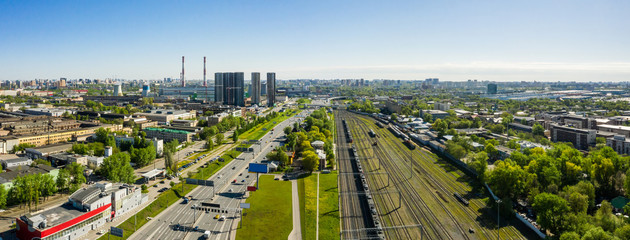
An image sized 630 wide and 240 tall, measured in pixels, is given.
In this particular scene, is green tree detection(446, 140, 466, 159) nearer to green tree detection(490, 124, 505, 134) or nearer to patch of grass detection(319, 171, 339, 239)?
patch of grass detection(319, 171, 339, 239)

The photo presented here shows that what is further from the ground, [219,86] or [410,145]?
[219,86]

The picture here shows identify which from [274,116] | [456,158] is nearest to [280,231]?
[456,158]

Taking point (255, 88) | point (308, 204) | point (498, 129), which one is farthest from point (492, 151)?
point (255, 88)

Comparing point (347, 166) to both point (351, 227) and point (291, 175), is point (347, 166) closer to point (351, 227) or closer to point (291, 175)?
point (291, 175)

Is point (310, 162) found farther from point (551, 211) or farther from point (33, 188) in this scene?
point (33, 188)

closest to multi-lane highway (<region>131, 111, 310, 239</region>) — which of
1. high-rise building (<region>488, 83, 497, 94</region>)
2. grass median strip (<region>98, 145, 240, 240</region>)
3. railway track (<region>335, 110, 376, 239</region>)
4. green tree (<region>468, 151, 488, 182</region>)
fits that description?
grass median strip (<region>98, 145, 240, 240</region>)

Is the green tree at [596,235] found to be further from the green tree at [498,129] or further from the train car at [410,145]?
the green tree at [498,129]
